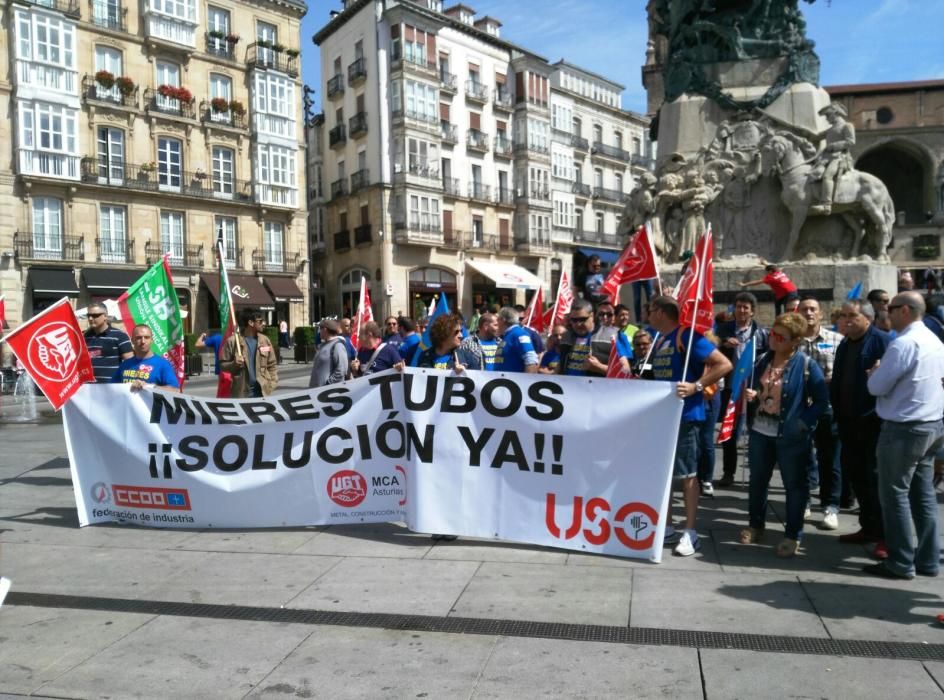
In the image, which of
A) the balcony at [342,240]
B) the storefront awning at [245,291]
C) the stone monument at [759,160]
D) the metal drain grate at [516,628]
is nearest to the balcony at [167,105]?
the storefront awning at [245,291]

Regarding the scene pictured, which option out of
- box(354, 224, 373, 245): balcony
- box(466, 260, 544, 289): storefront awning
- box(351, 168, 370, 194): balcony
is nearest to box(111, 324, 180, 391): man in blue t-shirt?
box(354, 224, 373, 245): balcony

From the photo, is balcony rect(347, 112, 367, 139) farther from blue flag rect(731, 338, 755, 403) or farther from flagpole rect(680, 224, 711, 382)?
blue flag rect(731, 338, 755, 403)

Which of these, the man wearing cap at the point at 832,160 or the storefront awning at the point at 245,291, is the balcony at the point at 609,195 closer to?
the storefront awning at the point at 245,291

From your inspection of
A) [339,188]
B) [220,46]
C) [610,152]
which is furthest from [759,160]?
[610,152]

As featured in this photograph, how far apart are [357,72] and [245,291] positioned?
16.1 metres

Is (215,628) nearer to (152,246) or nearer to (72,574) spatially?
(72,574)

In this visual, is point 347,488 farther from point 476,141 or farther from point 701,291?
point 476,141

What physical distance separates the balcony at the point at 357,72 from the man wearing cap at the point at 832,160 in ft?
126

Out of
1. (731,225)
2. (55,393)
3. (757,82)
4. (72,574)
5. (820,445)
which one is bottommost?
(72,574)

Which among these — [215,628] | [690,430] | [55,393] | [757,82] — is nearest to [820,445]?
[690,430]

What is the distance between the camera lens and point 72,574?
18.8 ft

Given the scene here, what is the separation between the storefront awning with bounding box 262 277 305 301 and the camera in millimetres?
42219

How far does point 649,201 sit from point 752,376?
822 centimetres

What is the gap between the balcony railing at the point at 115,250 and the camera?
3619cm
